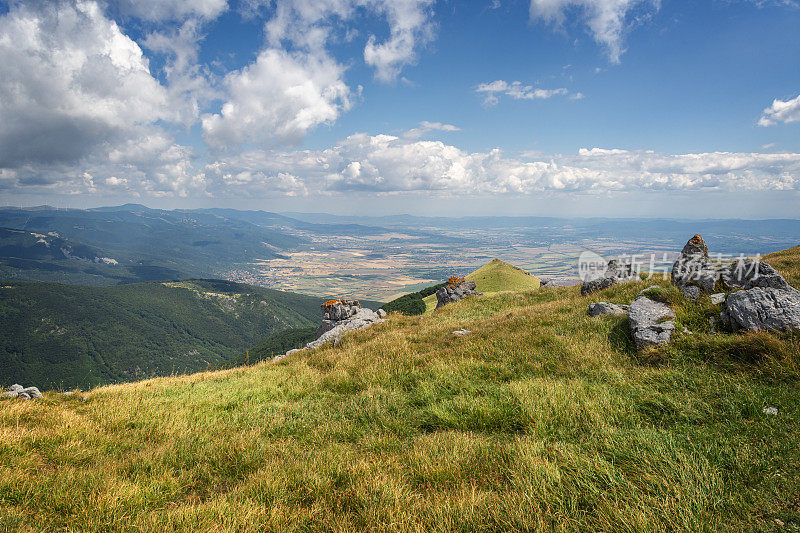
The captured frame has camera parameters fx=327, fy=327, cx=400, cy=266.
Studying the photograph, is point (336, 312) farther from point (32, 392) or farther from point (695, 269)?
point (695, 269)

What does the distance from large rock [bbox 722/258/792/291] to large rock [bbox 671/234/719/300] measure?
14.8 inches

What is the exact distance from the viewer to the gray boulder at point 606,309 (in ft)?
39.3

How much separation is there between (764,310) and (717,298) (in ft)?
9.66

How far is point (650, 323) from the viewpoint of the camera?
30.2 feet

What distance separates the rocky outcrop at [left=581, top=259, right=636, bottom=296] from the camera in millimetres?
19134

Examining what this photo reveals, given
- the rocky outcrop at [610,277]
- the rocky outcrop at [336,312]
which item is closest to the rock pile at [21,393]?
the rocky outcrop at [336,312]

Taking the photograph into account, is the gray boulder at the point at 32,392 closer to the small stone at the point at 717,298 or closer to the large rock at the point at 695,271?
the small stone at the point at 717,298

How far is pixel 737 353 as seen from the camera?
7012 millimetres

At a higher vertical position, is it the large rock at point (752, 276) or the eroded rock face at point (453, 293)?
the large rock at point (752, 276)

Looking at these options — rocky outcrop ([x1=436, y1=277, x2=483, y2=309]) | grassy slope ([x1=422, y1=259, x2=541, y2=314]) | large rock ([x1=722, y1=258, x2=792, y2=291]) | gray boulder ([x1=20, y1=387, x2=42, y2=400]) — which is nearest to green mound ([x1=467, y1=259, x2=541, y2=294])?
grassy slope ([x1=422, y1=259, x2=541, y2=314])

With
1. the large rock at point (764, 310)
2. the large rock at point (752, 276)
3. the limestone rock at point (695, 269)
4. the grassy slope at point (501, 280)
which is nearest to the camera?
the large rock at point (764, 310)

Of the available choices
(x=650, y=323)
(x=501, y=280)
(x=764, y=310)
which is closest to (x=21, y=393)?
(x=650, y=323)

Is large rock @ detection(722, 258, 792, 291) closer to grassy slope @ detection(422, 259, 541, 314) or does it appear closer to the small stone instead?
the small stone

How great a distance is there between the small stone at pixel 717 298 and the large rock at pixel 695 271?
524 mm
